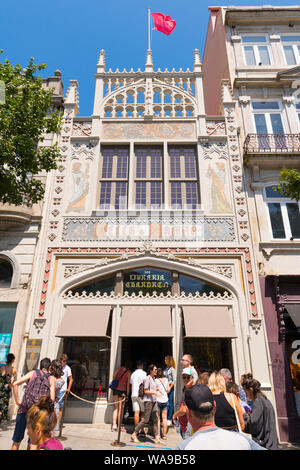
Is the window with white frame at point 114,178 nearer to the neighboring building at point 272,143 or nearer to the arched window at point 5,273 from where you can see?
the arched window at point 5,273

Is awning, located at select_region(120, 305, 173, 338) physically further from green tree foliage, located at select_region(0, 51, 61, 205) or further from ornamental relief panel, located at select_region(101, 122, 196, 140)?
ornamental relief panel, located at select_region(101, 122, 196, 140)

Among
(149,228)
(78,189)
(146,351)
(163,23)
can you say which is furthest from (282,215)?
(163,23)

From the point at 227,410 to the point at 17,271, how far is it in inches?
367

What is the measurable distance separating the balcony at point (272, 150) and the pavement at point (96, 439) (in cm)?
1042

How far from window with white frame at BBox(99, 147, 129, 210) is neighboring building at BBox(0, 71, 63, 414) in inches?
Result: 111

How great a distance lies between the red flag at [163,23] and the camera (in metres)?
17.8

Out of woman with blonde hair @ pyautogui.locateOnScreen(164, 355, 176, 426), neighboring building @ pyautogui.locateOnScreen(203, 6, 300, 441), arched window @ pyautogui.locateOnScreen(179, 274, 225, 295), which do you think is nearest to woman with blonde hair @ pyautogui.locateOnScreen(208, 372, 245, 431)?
woman with blonde hair @ pyautogui.locateOnScreen(164, 355, 176, 426)

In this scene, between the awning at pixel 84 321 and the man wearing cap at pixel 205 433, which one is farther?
the awning at pixel 84 321

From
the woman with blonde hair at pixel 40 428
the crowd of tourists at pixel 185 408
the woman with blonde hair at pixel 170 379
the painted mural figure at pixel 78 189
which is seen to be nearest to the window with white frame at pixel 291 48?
the painted mural figure at pixel 78 189

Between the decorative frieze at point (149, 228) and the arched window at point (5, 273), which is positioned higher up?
the decorative frieze at point (149, 228)

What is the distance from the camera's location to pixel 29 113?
9852mm

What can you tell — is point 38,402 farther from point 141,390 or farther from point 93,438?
point 93,438
